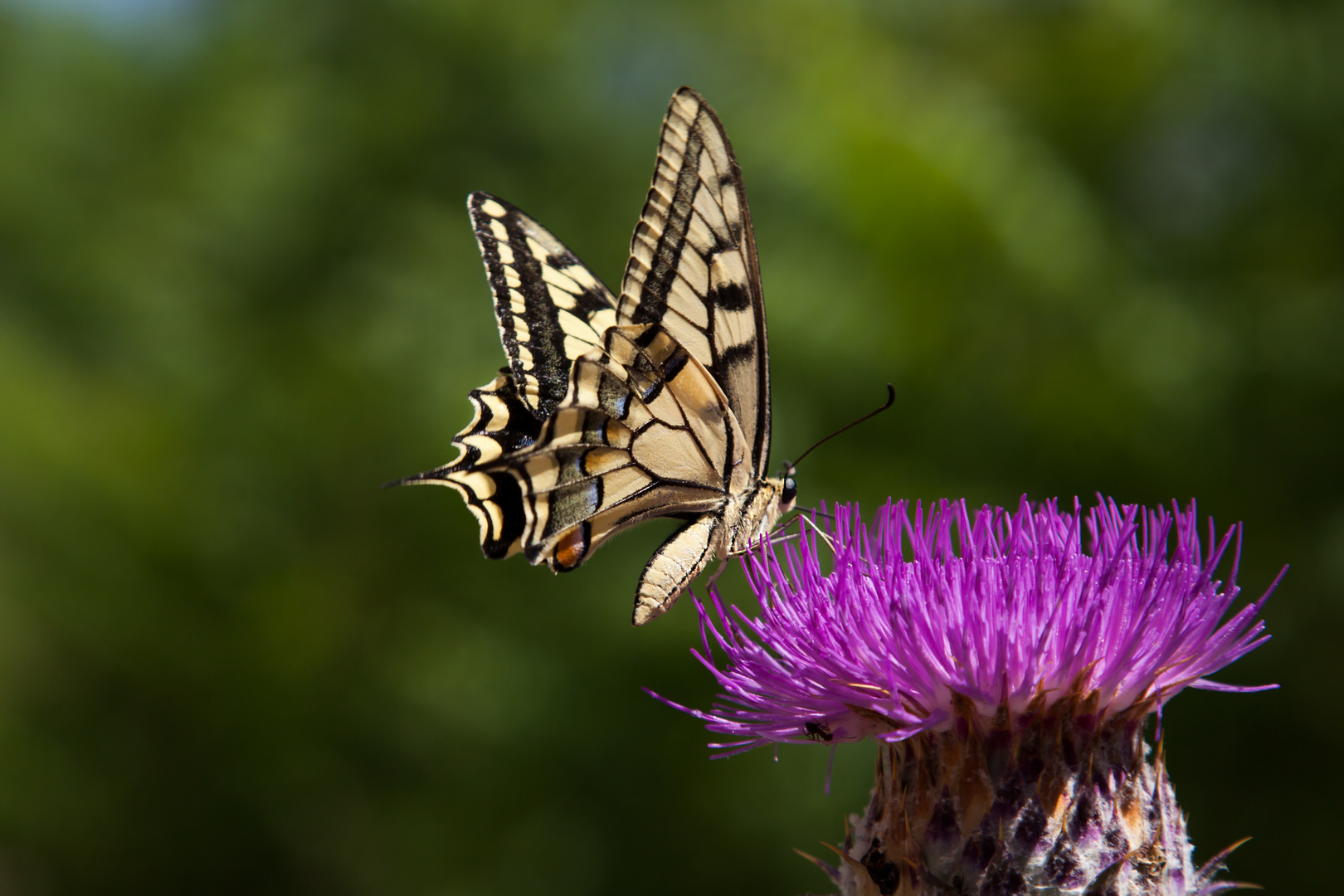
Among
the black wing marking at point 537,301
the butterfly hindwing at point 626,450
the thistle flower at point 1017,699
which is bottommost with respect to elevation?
the thistle flower at point 1017,699

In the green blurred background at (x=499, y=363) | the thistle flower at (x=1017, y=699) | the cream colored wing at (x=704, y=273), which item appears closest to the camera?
the thistle flower at (x=1017, y=699)

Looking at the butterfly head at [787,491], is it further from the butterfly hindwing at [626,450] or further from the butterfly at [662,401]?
the butterfly hindwing at [626,450]

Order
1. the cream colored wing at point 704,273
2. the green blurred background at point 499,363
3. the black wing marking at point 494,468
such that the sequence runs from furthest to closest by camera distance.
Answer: the green blurred background at point 499,363 < the cream colored wing at point 704,273 < the black wing marking at point 494,468

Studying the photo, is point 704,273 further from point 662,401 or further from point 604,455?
point 604,455

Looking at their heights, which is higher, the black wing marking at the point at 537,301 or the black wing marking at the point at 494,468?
the black wing marking at the point at 537,301

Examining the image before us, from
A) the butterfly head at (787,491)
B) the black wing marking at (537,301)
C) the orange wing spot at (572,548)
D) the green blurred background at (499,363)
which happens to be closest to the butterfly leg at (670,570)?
the orange wing spot at (572,548)

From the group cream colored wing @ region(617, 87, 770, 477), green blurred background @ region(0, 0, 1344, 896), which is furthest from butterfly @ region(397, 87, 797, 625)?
green blurred background @ region(0, 0, 1344, 896)

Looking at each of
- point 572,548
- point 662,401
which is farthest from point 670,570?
point 662,401
